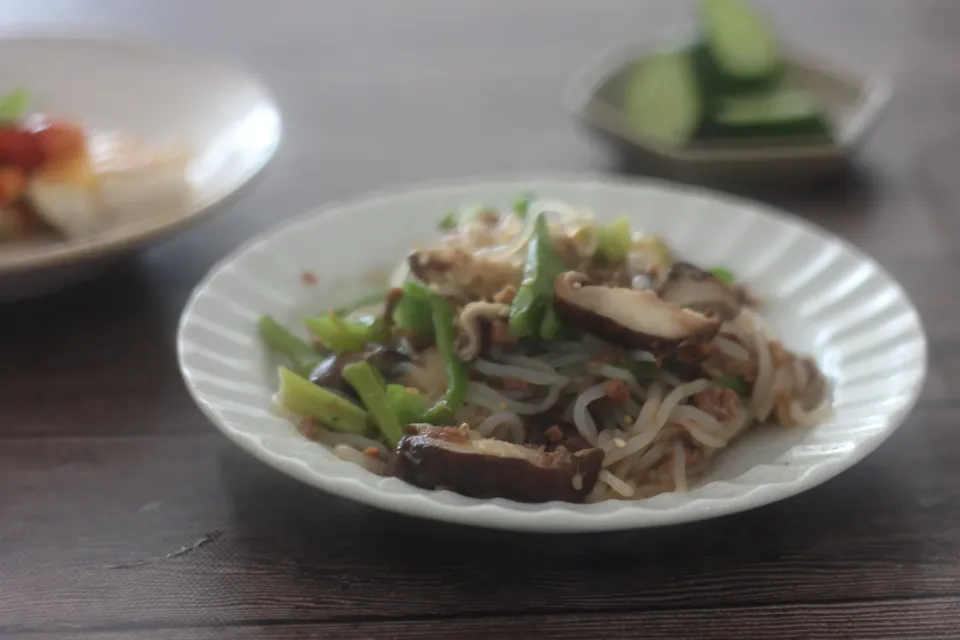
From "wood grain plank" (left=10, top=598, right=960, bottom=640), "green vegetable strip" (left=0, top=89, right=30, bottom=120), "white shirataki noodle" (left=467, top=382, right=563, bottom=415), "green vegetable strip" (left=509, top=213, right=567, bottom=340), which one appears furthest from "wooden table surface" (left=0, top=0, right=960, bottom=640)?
"green vegetable strip" (left=0, top=89, right=30, bottom=120)

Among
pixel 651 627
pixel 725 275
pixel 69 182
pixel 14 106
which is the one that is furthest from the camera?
pixel 14 106

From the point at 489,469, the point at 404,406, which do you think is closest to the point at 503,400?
the point at 404,406

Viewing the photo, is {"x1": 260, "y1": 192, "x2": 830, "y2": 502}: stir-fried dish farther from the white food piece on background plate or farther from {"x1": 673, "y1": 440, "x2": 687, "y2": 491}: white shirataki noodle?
the white food piece on background plate

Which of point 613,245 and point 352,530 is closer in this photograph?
point 352,530

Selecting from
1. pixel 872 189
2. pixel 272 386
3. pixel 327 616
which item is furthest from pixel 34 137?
pixel 872 189

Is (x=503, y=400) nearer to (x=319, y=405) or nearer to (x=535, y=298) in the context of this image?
(x=535, y=298)

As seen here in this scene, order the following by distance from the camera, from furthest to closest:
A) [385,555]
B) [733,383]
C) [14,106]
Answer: [14,106]
[733,383]
[385,555]

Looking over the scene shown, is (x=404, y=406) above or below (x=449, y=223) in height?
below
